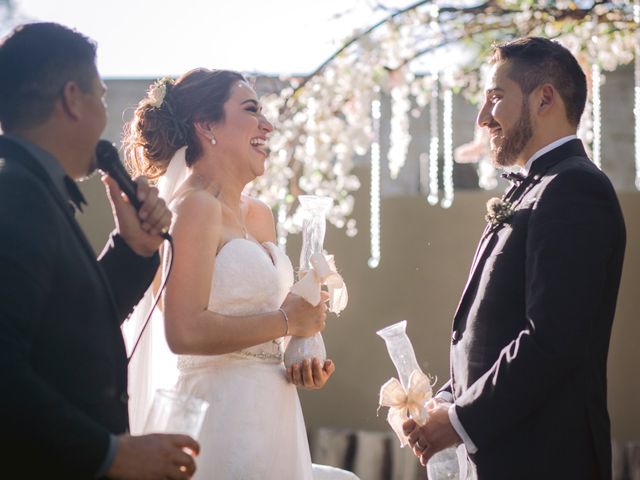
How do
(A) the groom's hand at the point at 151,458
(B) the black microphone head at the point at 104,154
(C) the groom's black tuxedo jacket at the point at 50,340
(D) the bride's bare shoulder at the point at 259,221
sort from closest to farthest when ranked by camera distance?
(C) the groom's black tuxedo jacket at the point at 50,340 → (A) the groom's hand at the point at 151,458 → (B) the black microphone head at the point at 104,154 → (D) the bride's bare shoulder at the point at 259,221

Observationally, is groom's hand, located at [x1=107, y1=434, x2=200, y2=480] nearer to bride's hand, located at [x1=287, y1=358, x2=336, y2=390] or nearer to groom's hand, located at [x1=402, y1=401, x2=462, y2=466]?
groom's hand, located at [x1=402, y1=401, x2=462, y2=466]

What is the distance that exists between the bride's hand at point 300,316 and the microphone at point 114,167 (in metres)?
0.88

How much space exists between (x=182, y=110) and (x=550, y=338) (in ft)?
4.81

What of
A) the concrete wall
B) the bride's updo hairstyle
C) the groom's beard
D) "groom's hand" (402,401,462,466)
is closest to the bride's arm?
the bride's updo hairstyle

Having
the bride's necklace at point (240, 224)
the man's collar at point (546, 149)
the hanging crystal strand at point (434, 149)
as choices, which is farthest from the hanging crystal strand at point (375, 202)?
the man's collar at point (546, 149)

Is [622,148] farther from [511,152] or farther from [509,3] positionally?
[511,152]

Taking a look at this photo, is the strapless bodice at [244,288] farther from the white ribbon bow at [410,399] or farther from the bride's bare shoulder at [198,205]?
the white ribbon bow at [410,399]

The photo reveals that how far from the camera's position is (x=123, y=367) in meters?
2.03

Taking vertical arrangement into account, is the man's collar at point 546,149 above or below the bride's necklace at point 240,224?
above

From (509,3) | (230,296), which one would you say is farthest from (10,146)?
(509,3)

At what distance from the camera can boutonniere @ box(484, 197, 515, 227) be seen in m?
2.79

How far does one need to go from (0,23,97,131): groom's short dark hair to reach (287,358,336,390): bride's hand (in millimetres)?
1337

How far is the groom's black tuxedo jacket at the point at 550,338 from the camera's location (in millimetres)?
2553

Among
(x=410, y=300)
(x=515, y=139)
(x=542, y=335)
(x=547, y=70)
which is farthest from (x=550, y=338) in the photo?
(x=410, y=300)
